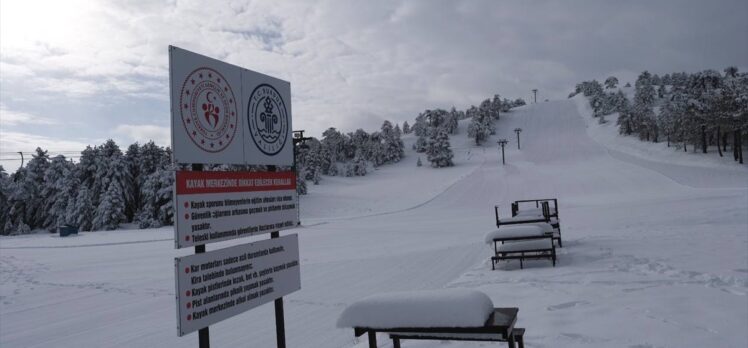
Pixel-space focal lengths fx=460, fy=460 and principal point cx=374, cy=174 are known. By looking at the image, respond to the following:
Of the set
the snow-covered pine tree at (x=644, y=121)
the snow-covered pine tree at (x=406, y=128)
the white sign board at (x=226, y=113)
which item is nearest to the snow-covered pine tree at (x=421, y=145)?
the snow-covered pine tree at (x=644, y=121)

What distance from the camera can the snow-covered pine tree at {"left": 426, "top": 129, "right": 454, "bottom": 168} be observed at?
71500mm

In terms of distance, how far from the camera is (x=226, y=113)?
473 cm

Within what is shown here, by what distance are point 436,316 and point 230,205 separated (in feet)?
7.75

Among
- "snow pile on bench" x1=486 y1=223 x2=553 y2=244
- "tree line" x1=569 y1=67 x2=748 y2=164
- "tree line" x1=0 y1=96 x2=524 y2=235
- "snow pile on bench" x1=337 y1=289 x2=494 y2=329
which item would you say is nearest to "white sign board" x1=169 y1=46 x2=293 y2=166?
"snow pile on bench" x1=337 y1=289 x2=494 y2=329

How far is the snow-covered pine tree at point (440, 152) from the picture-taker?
235ft

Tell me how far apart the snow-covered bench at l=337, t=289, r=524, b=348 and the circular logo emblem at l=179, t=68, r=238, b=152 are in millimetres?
2111

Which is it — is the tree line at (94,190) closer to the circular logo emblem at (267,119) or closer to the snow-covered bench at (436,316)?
the circular logo emblem at (267,119)

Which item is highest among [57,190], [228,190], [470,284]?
[57,190]

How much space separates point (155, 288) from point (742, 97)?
59.0 metres

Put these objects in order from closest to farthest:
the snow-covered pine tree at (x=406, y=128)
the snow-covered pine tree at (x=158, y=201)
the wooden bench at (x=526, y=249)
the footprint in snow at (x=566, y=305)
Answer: the footprint in snow at (x=566, y=305) → the wooden bench at (x=526, y=249) → the snow-covered pine tree at (x=158, y=201) → the snow-covered pine tree at (x=406, y=128)

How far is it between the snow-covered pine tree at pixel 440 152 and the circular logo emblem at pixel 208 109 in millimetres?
67733

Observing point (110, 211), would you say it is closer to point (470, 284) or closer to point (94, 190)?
point (94, 190)

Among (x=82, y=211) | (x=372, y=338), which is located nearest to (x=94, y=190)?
(x=82, y=211)

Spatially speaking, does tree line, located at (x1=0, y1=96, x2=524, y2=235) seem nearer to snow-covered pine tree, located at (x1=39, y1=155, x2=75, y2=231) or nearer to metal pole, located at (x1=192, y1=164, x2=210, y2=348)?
snow-covered pine tree, located at (x1=39, y1=155, x2=75, y2=231)
